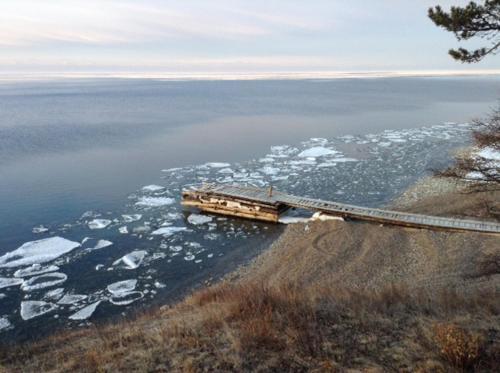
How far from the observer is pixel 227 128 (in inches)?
1964

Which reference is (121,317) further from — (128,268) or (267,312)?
(267,312)

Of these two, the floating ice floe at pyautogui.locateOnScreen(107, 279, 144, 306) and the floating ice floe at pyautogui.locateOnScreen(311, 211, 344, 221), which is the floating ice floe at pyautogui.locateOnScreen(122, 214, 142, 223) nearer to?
the floating ice floe at pyautogui.locateOnScreen(107, 279, 144, 306)

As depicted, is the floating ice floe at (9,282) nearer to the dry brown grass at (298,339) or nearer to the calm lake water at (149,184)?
the calm lake water at (149,184)

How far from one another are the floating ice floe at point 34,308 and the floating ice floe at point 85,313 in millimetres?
870

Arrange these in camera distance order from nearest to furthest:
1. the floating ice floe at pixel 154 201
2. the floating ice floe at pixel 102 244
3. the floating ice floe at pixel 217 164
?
1. the floating ice floe at pixel 102 244
2. the floating ice floe at pixel 154 201
3. the floating ice floe at pixel 217 164

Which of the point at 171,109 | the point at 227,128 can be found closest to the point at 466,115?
the point at 227,128

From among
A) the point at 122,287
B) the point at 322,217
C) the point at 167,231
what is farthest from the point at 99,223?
the point at 322,217

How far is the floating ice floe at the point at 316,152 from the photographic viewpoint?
34.2 meters

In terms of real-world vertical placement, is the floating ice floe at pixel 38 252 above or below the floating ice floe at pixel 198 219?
above

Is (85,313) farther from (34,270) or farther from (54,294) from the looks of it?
(34,270)

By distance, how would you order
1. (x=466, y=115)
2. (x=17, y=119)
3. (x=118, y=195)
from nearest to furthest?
(x=118, y=195) → (x=17, y=119) → (x=466, y=115)

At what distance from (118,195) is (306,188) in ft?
36.6

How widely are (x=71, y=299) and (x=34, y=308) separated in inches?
44.5

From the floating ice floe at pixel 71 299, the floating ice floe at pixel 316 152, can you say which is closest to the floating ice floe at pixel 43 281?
the floating ice floe at pixel 71 299
